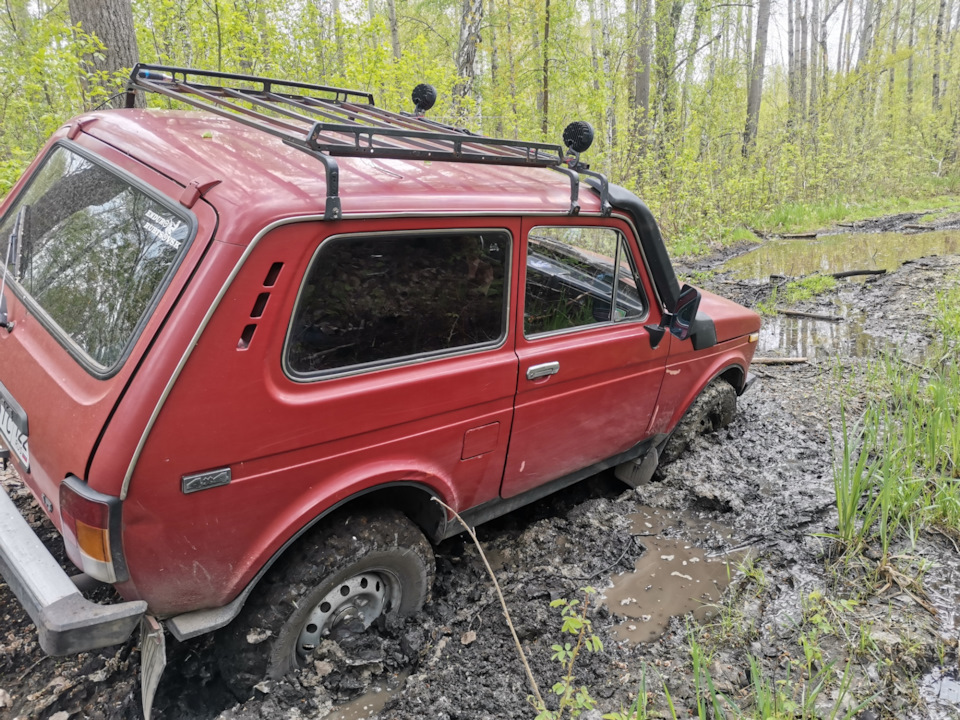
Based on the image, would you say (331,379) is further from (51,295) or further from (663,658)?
(663,658)

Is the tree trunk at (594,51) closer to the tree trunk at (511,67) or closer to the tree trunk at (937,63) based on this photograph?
the tree trunk at (511,67)

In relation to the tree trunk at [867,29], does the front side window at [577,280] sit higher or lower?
lower

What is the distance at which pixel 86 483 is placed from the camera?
181 centimetres

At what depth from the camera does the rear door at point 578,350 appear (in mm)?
2754

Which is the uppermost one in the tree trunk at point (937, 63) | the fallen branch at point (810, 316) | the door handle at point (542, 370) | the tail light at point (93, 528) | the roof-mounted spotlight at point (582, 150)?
the tree trunk at point (937, 63)

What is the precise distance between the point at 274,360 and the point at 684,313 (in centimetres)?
218

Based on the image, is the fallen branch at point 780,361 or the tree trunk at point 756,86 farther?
the tree trunk at point 756,86

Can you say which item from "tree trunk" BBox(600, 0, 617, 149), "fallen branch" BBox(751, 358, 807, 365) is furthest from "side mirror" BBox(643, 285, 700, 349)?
"tree trunk" BBox(600, 0, 617, 149)

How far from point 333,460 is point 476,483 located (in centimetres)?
76

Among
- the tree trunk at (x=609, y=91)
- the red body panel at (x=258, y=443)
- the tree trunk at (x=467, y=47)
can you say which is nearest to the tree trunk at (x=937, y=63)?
the tree trunk at (x=609, y=91)

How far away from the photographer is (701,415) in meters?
4.07

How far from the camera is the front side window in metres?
2.75

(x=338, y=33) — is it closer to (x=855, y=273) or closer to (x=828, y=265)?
(x=855, y=273)

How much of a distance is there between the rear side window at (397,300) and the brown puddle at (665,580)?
1421 mm
